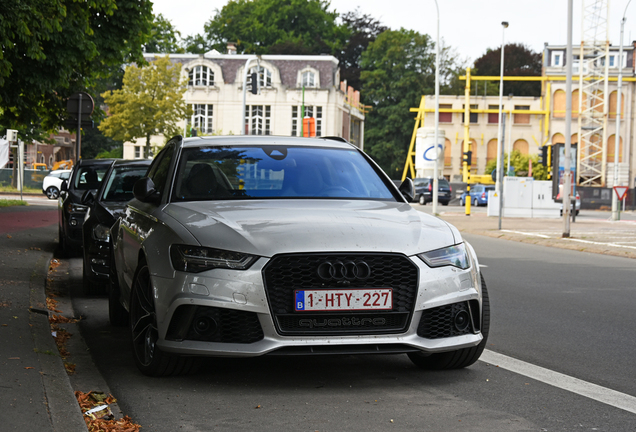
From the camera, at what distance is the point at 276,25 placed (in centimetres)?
9162

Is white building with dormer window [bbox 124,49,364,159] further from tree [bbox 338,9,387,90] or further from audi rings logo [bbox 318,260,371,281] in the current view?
audi rings logo [bbox 318,260,371,281]

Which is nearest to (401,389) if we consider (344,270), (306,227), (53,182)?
Answer: (344,270)

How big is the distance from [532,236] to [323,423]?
19304mm

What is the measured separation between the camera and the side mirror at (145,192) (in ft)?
21.0

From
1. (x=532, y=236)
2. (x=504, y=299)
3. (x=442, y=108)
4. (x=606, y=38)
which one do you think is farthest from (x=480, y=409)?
(x=442, y=108)

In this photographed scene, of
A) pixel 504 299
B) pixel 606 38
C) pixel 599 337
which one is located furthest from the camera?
pixel 606 38

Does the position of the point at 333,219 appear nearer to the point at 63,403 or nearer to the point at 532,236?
the point at 63,403

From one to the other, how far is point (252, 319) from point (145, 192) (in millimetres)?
1738

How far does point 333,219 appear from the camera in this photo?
542 centimetres

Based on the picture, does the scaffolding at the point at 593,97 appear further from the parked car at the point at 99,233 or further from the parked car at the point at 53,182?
the parked car at the point at 99,233

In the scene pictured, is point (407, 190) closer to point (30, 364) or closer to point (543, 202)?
point (30, 364)

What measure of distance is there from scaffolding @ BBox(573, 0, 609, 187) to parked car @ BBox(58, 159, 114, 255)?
173ft

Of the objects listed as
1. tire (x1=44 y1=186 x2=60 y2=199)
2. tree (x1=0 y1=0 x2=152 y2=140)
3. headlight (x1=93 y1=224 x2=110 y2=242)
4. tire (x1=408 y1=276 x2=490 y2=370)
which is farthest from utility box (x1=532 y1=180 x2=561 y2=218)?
tire (x1=408 y1=276 x2=490 y2=370)

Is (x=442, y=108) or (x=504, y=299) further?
(x=442, y=108)
